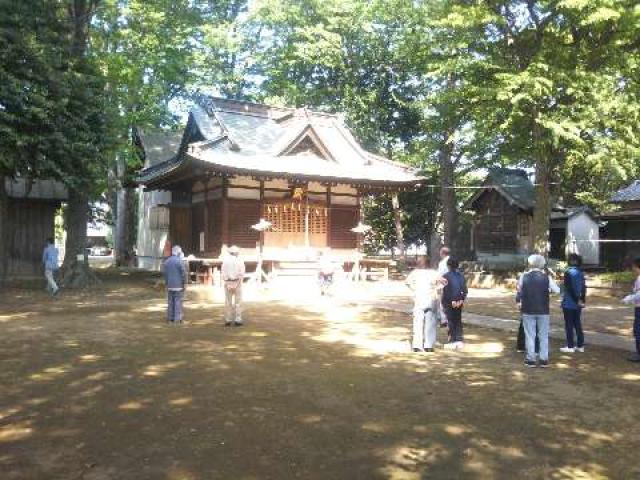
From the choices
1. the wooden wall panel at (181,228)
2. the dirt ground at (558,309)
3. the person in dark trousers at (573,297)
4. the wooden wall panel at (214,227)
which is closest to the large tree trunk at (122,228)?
the wooden wall panel at (181,228)

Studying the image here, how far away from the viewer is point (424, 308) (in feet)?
31.6

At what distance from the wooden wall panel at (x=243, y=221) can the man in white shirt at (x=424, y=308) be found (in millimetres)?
14811

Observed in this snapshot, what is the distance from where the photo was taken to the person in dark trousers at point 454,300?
10.0 metres

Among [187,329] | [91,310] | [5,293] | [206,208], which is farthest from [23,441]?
[206,208]

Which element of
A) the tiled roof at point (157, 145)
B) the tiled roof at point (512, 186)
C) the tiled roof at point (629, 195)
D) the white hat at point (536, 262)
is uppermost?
the tiled roof at point (157, 145)

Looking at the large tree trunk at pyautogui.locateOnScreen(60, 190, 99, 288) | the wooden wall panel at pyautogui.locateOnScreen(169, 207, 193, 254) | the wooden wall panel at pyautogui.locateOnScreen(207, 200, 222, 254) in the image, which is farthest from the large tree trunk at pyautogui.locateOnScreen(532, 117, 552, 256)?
the large tree trunk at pyautogui.locateOnScreen(60, 190, 99, 288)

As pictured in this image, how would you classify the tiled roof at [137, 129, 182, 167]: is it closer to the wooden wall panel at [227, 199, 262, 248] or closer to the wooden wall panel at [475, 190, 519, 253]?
the wooden wall panel at [227, 199, 262, 248]

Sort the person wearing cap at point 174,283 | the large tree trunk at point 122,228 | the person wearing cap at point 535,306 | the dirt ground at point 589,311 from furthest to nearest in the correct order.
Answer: the large tree trunk at point 122,228, the dirt ground at point 589,311, the person wearing cap at point 174,283, the person wearing cap at point 535,306

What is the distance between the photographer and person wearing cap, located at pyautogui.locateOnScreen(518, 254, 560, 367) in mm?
8586

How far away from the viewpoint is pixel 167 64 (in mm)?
31500

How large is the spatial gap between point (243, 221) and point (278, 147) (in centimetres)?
384

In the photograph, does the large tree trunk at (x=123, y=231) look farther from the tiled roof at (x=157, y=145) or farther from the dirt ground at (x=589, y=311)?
the dirt ground at (x=589, y=311)

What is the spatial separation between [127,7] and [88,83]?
41.3 feet

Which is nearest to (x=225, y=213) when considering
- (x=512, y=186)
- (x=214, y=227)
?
(x=214, y=227)
